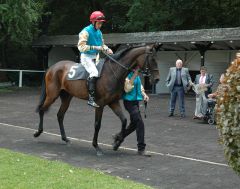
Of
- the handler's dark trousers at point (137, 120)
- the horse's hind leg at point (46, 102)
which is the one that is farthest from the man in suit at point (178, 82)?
the handler's dark trousers at point (137, 120)

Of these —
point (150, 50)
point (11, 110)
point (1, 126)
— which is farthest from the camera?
point (11, 110)

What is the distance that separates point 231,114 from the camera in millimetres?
5297

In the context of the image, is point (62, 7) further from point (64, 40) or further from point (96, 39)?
point (96, 39)

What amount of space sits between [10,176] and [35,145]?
3.42 meters

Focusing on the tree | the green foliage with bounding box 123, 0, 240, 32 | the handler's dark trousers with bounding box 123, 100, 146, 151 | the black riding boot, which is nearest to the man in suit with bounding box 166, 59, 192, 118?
the handler's dark trousers with bounding box 123, 100, 146, 151

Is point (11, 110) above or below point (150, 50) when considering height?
below

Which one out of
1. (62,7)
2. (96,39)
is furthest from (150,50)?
(62,7)

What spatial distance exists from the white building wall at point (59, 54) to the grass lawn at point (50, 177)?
91.6 ft

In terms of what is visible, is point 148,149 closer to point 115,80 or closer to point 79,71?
point 115,80

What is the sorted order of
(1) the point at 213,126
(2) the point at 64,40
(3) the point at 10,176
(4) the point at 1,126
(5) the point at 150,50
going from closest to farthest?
1. (3) the point at 10,176
2. (5) the point at 150,50
3. (4) the point at 1,126
4. (1) the point at 213,126
5. (2) the point at 64,40

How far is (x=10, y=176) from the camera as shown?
7.47 meters

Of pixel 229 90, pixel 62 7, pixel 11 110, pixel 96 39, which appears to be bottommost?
pixel 11 110

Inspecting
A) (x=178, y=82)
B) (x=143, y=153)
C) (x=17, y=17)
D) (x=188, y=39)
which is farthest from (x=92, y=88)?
(x=17, y=17)

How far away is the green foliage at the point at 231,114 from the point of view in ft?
17.1
